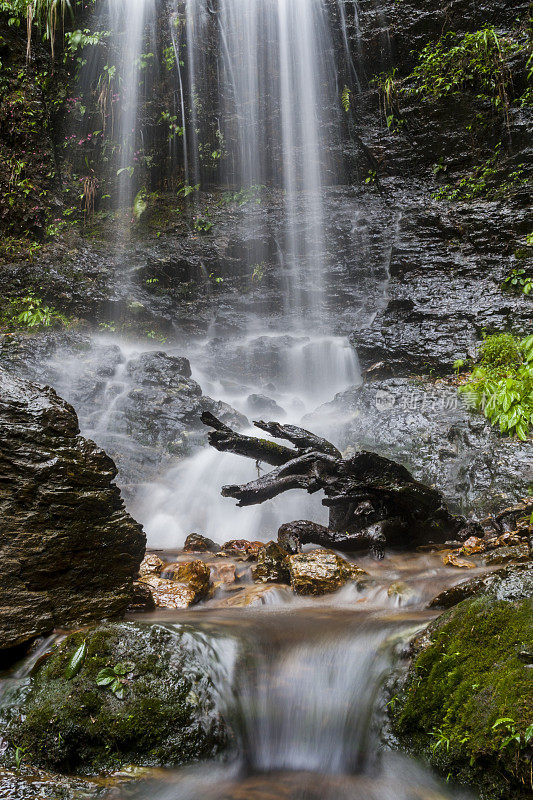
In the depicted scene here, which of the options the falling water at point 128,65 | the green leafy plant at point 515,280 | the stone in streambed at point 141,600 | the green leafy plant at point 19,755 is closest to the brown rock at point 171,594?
the stone in streambed at point 141,600

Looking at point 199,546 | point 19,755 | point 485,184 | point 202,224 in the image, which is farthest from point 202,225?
point 19,755

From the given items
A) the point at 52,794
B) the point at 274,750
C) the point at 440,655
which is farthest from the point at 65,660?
the point at 440,655

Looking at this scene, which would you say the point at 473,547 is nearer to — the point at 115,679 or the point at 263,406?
the point at 115,679

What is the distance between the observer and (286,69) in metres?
13.8

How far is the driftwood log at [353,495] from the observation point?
5.22 meters

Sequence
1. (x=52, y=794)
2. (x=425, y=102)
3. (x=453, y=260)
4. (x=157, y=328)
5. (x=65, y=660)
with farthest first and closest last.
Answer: (x=157, y=328)
(x=425, y=102)
(x=453, y=260)
(x=65, y=660)
(x=52, y=794)

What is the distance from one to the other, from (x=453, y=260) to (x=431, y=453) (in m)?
5.75

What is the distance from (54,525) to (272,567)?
232 cm

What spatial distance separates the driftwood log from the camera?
5219 mm

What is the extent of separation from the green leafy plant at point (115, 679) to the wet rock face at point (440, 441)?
5237 millimetres

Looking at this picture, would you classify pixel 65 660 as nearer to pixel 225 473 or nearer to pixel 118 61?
pixel 225 473

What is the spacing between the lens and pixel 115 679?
7.63ft

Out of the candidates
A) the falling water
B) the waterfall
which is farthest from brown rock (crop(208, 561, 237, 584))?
the falling water

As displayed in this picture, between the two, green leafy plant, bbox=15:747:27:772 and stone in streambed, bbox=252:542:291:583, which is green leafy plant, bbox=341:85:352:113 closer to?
stone in streambed, bbox=252:542:291:583
